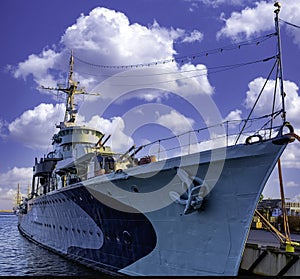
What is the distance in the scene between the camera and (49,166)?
2388 centimetres

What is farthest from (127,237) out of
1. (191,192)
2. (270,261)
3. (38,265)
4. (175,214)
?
(38,265)

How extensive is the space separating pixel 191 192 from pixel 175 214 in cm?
111

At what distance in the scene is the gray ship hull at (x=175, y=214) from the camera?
8633mm

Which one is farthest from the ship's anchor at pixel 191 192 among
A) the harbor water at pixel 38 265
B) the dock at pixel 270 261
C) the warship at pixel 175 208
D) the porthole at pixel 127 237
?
the harbor water at pixel 38 265

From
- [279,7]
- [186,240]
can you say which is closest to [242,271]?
[186,240]

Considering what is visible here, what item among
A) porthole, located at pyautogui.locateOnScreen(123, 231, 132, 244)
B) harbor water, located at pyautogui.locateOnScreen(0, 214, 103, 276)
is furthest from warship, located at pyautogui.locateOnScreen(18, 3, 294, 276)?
harbor water, located at pyautogui.locateOnScreen(0, 214, 103, 276)

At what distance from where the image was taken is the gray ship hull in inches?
340

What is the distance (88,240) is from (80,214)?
1.12 meters

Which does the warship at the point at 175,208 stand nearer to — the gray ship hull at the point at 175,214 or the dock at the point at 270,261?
the gray ship hull at the point at 175,214

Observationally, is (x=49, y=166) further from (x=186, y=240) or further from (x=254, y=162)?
(x=254, y=162)

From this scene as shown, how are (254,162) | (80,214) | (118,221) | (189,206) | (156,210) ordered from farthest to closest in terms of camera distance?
(80,214)
(118,221)
(156,210)
(189,206)
(254,162)

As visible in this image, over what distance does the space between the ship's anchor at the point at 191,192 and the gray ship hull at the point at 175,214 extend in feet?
0.16

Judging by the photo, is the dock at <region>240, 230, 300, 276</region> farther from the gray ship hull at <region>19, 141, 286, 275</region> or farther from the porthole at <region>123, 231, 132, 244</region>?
the porthole at <region>123, 231, 132, 244</region>

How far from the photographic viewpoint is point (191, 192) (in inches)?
359
